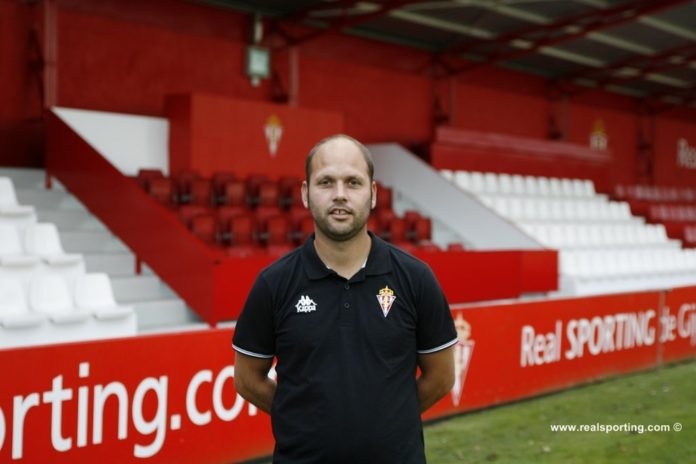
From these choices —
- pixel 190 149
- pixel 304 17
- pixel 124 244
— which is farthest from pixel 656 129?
pixel 124 244

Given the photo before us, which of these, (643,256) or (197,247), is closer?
(197,247)

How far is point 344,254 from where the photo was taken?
7.96 feet

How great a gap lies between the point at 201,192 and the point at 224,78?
3.20 meters

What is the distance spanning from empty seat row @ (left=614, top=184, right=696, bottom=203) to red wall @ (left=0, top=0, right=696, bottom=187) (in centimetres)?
188

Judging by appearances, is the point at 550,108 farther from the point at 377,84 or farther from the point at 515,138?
the point at 377,84

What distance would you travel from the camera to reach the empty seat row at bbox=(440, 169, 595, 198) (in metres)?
16.6

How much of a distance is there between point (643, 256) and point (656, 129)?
398 inches

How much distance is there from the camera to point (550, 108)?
21734 millimetres

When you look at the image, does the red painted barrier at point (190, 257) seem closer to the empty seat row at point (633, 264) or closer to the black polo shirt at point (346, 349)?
the empty seat row at point (633, 264)

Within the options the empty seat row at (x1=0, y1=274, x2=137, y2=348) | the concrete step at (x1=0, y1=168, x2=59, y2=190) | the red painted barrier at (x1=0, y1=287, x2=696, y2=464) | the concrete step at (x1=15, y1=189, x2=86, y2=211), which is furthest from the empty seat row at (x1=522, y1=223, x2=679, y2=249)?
the empty seat row at (x1=0, y1=274, x2=137, y2=348)

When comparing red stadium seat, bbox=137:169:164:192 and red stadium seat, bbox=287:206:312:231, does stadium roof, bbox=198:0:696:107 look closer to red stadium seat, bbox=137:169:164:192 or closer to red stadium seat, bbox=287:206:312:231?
red stadium seat, bbox=137:169:164:192

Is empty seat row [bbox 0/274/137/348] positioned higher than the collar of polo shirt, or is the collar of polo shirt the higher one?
the collar of polo shirt

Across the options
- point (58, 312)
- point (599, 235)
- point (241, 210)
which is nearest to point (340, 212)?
point (58, 312)

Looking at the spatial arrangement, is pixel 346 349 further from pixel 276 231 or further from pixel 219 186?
pixel 219 186
